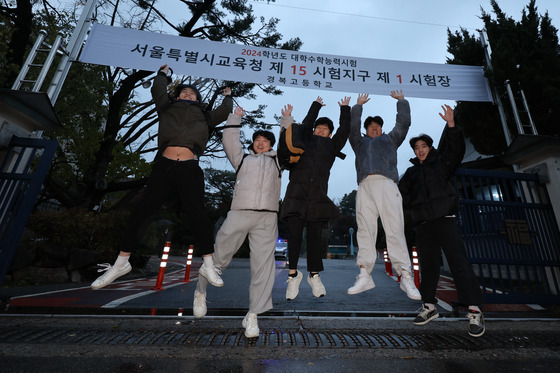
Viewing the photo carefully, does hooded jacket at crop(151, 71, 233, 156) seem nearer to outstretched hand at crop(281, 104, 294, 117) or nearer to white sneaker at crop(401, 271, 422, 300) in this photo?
outstretched hand at crop(281, 104, 294, 117)

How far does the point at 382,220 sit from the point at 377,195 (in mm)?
297

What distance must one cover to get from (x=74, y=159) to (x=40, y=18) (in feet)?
14.7

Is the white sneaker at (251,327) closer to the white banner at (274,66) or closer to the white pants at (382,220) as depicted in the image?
the white pants at (382,220)

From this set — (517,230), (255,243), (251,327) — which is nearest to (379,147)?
(255,243)

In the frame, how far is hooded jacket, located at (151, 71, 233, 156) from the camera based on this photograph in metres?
2.93

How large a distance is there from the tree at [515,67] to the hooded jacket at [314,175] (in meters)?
4.94

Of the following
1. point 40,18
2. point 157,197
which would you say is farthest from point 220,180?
point 157,197

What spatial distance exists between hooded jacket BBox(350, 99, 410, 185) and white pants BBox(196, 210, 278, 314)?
138 cm

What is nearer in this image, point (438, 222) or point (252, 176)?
point (252, 176)

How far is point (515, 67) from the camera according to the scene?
259 inches

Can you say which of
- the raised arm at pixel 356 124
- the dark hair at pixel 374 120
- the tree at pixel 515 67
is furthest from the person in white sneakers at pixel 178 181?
the tree at pixel 515 67

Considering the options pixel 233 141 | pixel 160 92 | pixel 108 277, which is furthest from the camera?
pixel 233 141

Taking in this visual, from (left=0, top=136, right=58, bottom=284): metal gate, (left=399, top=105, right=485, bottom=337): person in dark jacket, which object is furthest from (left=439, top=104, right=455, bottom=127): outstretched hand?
(left=0, top=136, right=58, bottom=284): metal gate

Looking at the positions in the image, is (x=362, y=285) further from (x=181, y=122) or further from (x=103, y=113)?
(x=103, y=113)
